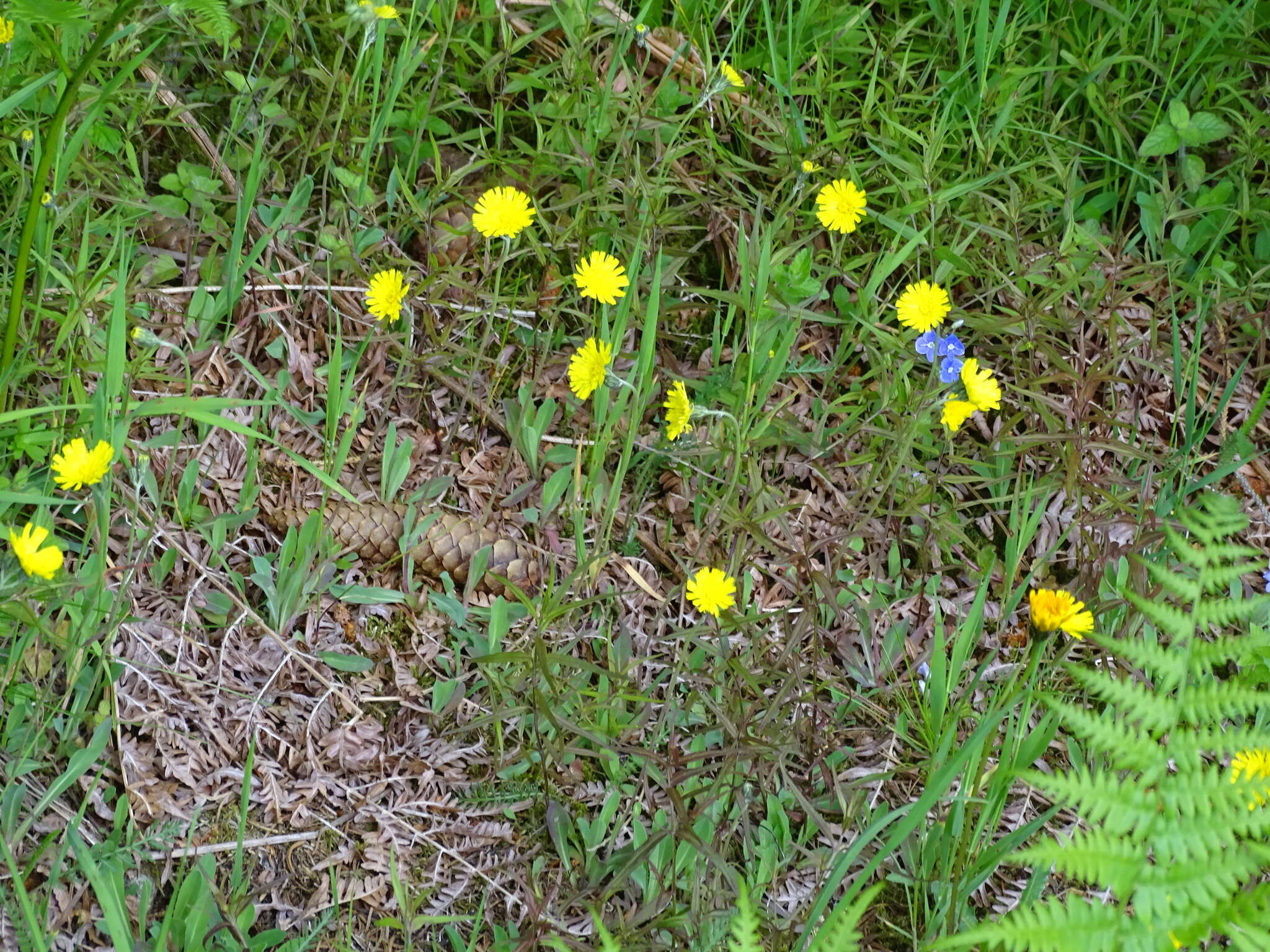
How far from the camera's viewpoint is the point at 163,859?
5.26 ft

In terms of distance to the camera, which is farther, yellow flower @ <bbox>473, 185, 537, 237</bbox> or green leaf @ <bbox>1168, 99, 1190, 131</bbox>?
green leaf @ <bbox>1168, 99, 1190, 131</bbox>

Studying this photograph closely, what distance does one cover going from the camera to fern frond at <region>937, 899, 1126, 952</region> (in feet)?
3.17

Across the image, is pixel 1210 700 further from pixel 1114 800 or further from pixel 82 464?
pixel 82 464

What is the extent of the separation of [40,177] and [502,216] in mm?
858

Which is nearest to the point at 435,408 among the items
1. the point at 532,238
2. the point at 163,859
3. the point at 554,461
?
the point at 554,461

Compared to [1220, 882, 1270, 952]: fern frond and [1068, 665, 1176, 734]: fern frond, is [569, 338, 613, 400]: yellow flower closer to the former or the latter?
[1068, 665, 1176, 734]: fern frond

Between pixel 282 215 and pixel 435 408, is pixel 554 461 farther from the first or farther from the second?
pixel 282 215

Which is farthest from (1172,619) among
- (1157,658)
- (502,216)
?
(502,216)

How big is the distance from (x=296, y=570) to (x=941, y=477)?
1345 millimetres

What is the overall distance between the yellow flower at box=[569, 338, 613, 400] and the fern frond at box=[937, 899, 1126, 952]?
1258 millimetres

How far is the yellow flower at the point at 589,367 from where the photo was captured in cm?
199

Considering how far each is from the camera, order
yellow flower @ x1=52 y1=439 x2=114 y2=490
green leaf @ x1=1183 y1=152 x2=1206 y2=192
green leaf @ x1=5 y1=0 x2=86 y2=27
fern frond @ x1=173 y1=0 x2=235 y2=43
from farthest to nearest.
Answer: green leaf @ x1=1183 y1=152 x2=1206 y2=192 → yellow flower @ x1=52 y1=439 x2=114 y2=490 → fern frond @ x1=173 y1=0 x2=235 y2=43 → green leaf @ x1=5 y1=0 x2=86 y2=27

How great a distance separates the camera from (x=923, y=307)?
2.24 meters

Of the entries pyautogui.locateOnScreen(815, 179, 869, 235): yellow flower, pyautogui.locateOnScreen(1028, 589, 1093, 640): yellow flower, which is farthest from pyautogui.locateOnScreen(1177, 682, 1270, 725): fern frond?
pyautogui.locateOnScreen(815, 179, 869, 235): yellow flower
